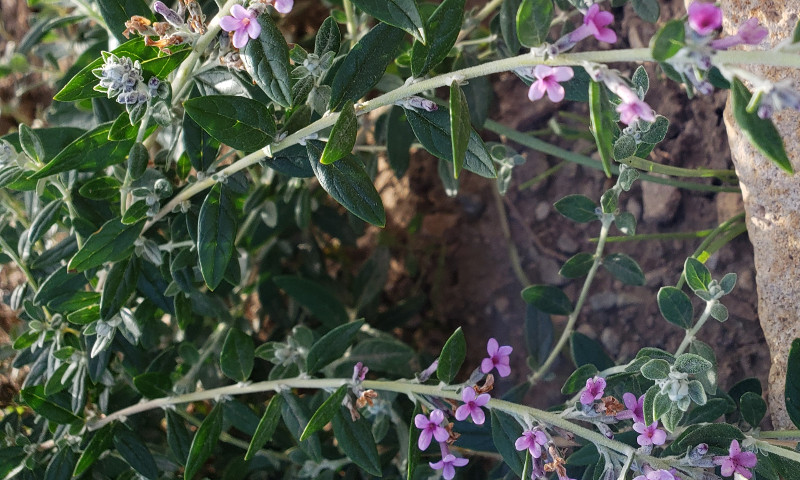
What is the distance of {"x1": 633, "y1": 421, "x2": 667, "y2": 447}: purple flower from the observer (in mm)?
1268

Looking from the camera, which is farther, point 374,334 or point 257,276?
point 257,276

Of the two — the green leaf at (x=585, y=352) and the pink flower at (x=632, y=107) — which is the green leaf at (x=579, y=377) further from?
the pink flower at (x=632, y=107)

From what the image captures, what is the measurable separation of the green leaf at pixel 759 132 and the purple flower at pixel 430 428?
732 mm

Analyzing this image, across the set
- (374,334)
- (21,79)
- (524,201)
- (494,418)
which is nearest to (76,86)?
(494,418)

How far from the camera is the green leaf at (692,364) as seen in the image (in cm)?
129

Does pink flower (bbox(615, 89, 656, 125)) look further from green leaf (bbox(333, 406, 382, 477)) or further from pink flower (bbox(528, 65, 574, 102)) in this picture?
green leaf (bbox(333, 406, 382, 477))

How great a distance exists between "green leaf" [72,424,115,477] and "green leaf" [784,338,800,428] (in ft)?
4.89

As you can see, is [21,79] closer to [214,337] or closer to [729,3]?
[214,337]

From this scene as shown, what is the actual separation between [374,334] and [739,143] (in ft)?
3.85

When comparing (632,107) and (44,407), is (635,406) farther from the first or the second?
(44,407)

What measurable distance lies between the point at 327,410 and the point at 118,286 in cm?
54

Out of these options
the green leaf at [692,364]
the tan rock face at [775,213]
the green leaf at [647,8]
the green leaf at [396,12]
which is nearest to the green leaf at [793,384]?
the tan rock face at [775,213]

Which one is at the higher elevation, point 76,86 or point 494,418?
point 76,86

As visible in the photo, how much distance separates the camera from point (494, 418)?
1474 mm
